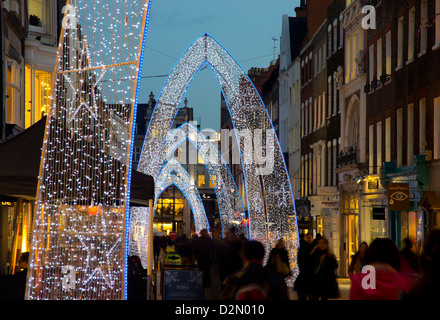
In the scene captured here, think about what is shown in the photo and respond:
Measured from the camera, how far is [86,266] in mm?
→ 11945

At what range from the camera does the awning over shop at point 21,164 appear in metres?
13.8

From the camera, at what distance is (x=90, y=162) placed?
40.3ft

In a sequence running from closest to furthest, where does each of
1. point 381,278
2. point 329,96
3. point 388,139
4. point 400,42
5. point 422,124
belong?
point 381,278 < point 422,124 < point 400,42 < point 388,139 < point 329,96

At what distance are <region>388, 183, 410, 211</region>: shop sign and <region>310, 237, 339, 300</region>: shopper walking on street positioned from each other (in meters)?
10.1

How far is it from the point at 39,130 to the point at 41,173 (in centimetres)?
244

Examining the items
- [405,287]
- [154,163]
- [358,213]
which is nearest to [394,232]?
[358,213]

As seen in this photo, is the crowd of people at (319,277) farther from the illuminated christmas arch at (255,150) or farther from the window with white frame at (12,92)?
the window with white frame at (12,92)

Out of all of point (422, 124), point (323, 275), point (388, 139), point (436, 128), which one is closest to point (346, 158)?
point (388, 139)

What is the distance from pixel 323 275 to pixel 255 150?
9.75 m

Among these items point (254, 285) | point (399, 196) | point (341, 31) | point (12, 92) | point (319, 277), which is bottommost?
point (319, 277)

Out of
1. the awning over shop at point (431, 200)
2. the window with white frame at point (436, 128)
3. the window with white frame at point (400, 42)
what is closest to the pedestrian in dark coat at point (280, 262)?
the awning over shop at point (431, 200)

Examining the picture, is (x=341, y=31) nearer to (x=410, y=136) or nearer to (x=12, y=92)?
(x=410, y=136)

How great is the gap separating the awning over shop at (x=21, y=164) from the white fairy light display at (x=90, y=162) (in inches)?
61.0

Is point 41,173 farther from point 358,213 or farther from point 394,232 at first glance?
point 358,213
